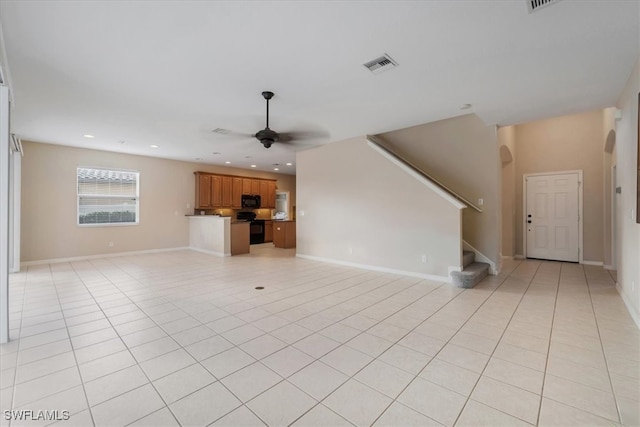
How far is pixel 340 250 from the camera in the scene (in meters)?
6.11

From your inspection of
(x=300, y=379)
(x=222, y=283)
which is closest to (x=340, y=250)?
(x=222, y=283)

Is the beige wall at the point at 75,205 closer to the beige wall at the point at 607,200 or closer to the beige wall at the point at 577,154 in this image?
the beige wall at the point at 577,154

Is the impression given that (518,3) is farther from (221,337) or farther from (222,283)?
(222,283)

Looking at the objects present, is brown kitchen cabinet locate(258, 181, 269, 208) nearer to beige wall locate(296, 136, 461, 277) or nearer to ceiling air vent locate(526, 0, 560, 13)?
beige wall locate(296, 136, 461, 277)

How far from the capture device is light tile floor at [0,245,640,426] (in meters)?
1.70

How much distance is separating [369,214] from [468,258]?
1954 mm

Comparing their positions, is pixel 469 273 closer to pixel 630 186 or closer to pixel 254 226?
pixel 630 186

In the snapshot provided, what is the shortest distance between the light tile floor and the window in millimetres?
2951

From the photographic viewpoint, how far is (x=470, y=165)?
514 cm

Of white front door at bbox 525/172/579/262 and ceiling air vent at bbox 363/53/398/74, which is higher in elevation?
ceiling air vent at bbox 363/53/398/74

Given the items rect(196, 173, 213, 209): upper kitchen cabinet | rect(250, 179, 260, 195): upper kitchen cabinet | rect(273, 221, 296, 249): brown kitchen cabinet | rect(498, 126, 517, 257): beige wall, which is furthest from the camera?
rect(250, 179, 260, 195): upper kitchen cabinet
